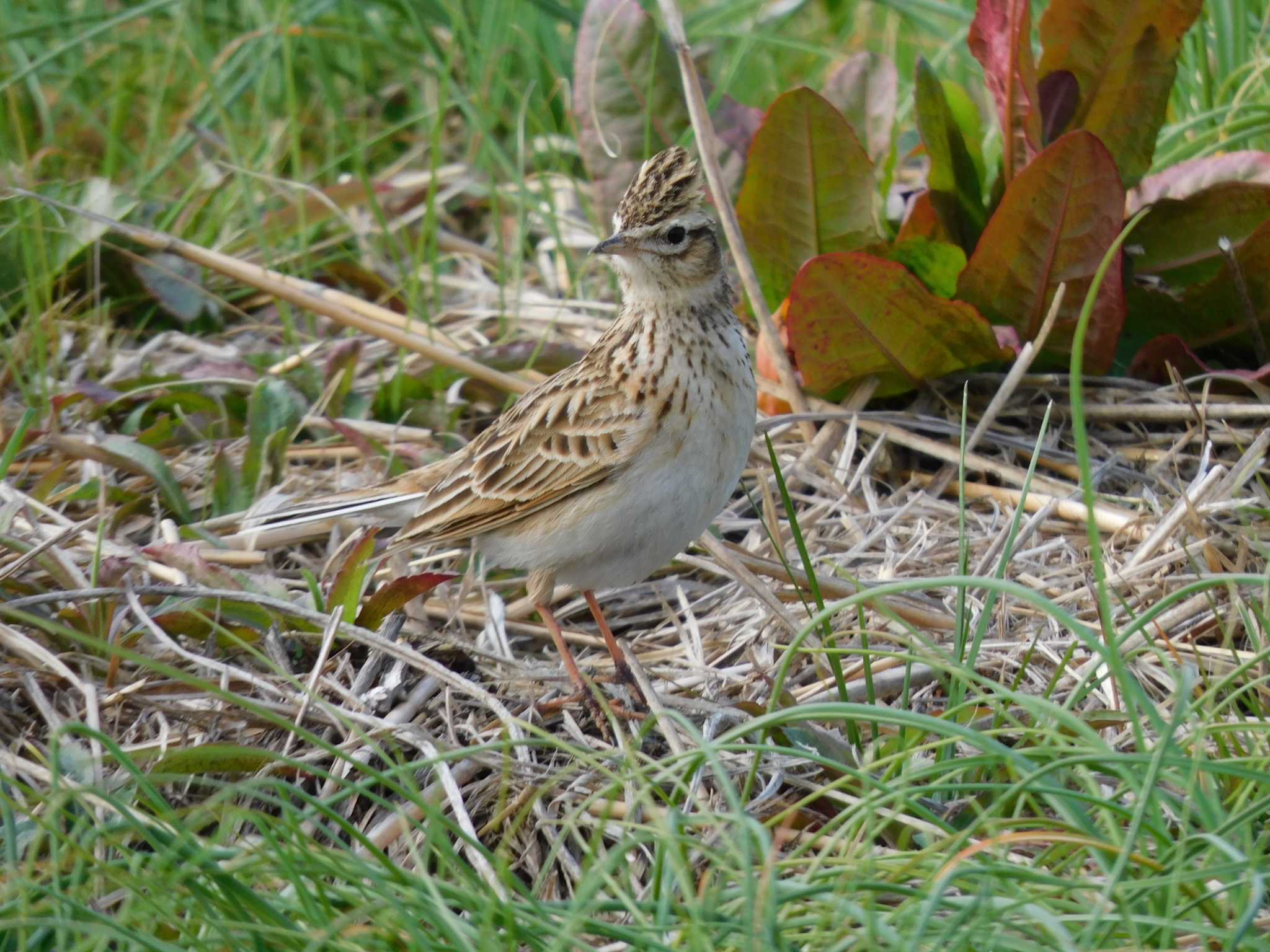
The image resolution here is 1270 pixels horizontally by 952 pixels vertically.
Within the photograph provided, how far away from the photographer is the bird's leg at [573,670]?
13.0 ft

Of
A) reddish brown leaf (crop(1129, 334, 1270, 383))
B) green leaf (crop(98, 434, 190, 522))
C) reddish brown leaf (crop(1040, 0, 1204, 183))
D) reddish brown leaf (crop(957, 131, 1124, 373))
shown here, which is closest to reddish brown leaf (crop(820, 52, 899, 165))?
reddish brown leaf (crop(1040, 0, 1204, 183))

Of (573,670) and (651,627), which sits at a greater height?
(573,670)

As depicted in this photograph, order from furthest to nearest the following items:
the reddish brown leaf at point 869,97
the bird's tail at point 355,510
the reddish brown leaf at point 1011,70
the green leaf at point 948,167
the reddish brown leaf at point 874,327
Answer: the reddish brown leaf at point 869,97 < the green leaf at point 948,167 < the reddish brown leaf at point 1011,70 < the reddish brown leaf at point 874,327 < the bird's tail at point 355,510

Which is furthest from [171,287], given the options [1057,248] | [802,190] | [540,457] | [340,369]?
[1057,248]

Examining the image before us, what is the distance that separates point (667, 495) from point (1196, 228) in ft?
7.94

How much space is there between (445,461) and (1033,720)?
7.38 feet

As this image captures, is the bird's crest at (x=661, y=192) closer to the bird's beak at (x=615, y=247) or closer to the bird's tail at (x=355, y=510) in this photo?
the bird's beak at (x=615, y=247)

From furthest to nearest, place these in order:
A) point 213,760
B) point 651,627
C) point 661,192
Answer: point 651,627 < point 661,192 < point 213,760

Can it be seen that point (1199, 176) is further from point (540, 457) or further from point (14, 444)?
point (14, 444)

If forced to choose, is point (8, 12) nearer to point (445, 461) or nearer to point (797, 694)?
point (445, 461)

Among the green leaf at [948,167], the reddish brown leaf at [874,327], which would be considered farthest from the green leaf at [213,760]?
the green leaf at [948,167]

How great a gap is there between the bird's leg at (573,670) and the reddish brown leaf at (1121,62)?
8.75ft

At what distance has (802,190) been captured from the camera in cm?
525

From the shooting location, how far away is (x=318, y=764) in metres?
3.61
